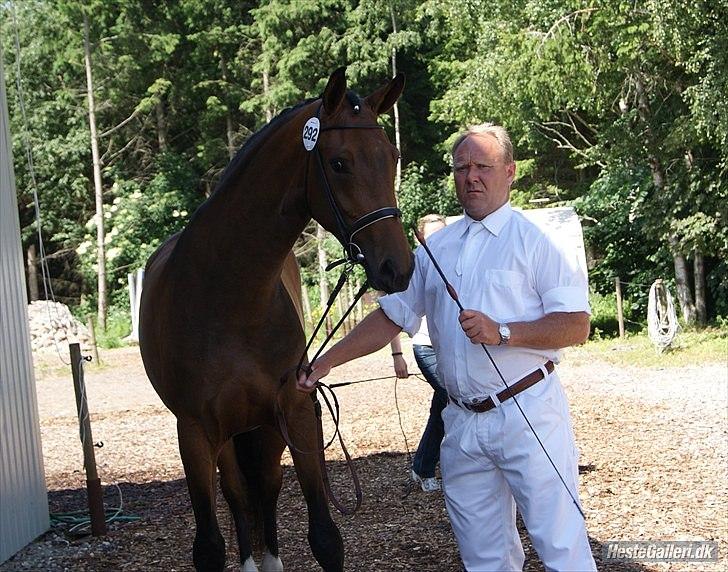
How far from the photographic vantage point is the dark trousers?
244 inches

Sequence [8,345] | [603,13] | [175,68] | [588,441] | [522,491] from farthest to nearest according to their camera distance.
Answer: [175,68]
[603,13]
[588,441]
[8,345]
[522,491]

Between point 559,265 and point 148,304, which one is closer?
point 559,265

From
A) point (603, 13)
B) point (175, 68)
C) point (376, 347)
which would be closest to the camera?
point (376, 347)

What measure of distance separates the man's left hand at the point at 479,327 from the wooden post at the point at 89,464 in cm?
409

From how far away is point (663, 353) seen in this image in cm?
1454

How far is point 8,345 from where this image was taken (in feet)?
20.7

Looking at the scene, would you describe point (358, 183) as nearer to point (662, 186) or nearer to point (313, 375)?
point (313, 375)

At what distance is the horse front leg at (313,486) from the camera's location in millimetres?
Result: 3988

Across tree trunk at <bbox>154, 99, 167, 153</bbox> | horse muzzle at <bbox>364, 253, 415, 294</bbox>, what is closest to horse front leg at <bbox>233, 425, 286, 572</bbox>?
horse muzzle at <bbox>364, 253, 415, 294</bbox>

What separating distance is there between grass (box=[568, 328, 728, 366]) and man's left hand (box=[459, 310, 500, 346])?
10883 millimetres

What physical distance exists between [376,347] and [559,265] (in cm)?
75

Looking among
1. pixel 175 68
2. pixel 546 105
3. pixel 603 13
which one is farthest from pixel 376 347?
pixel 175 68

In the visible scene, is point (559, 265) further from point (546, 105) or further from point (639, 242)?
point (639, 242)

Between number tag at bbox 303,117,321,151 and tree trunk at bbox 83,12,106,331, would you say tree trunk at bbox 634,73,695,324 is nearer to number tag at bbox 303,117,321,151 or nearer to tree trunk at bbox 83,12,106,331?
number tag at bbox 303,117,321,151
